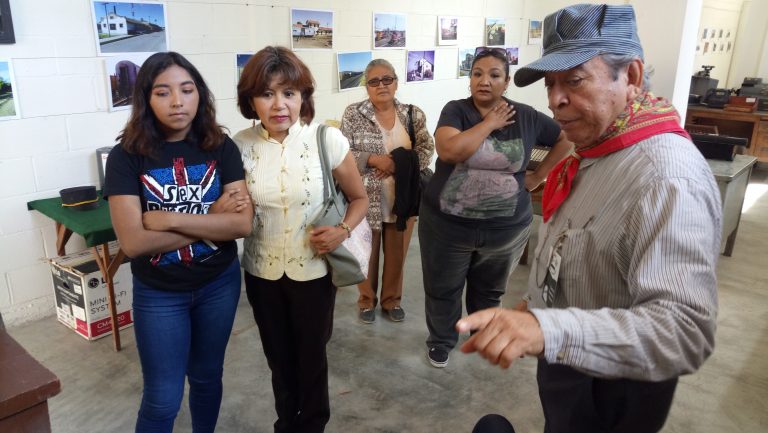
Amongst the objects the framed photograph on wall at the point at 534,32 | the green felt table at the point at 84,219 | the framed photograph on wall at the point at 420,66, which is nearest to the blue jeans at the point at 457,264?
the green felt table at the point at 84,219

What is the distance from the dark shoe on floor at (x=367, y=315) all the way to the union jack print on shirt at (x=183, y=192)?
1.70 m

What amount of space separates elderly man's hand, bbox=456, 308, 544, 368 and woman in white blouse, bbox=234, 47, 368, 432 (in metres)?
1.05

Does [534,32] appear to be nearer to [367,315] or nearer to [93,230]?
[367,315]

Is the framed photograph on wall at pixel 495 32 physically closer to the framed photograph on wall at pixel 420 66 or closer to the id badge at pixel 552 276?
the framed photograph on wall at pixel 420 66

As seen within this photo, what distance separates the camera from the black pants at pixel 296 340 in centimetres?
194

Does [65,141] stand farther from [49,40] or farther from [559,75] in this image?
[559,75]

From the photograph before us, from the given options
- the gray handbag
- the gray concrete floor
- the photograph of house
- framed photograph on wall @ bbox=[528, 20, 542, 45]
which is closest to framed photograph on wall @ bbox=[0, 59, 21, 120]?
the photograph of house

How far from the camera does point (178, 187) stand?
66.9 inches

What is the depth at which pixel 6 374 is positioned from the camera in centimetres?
96

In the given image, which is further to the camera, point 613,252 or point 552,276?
point 552,276

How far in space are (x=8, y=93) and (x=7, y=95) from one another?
1cm

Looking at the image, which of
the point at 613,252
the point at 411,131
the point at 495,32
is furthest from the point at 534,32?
the point at 613,252

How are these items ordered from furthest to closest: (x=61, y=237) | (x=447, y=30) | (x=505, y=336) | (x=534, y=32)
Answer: (x=534, y=32)
(x=447, y=30)
(x=61, y=237)
(x=505, y=336)

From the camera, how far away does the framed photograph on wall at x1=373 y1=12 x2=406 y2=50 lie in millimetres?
4535
